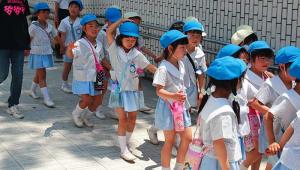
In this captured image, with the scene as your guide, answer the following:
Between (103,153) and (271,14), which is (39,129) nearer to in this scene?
(103,153)

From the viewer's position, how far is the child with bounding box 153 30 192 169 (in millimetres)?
4312

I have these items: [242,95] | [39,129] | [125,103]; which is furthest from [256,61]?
[39,129]

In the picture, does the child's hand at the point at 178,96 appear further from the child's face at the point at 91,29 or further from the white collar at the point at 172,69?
the child's face at the point at 91,29

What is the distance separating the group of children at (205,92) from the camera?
3.24 meters

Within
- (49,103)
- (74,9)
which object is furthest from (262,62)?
(74,9)

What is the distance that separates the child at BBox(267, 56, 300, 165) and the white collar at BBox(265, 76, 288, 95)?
264 mm

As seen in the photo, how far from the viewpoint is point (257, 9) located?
642 cm

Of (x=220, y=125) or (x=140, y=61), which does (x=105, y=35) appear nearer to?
(x=140, y=61)

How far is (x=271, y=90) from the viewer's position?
3.88 m

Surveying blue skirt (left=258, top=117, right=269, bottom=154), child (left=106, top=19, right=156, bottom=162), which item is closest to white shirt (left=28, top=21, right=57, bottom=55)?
child (left=106, top=19, right=156, bottom=162)

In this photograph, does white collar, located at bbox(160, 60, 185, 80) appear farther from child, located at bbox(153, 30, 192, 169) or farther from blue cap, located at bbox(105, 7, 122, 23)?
blue cap, located at bbox(105, 7, 122, 23)

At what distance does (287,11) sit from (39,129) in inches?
134

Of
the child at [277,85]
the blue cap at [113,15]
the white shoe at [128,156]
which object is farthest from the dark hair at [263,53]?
the blue cap at [113,15]

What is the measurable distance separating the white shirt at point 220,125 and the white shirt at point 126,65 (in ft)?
5.77
